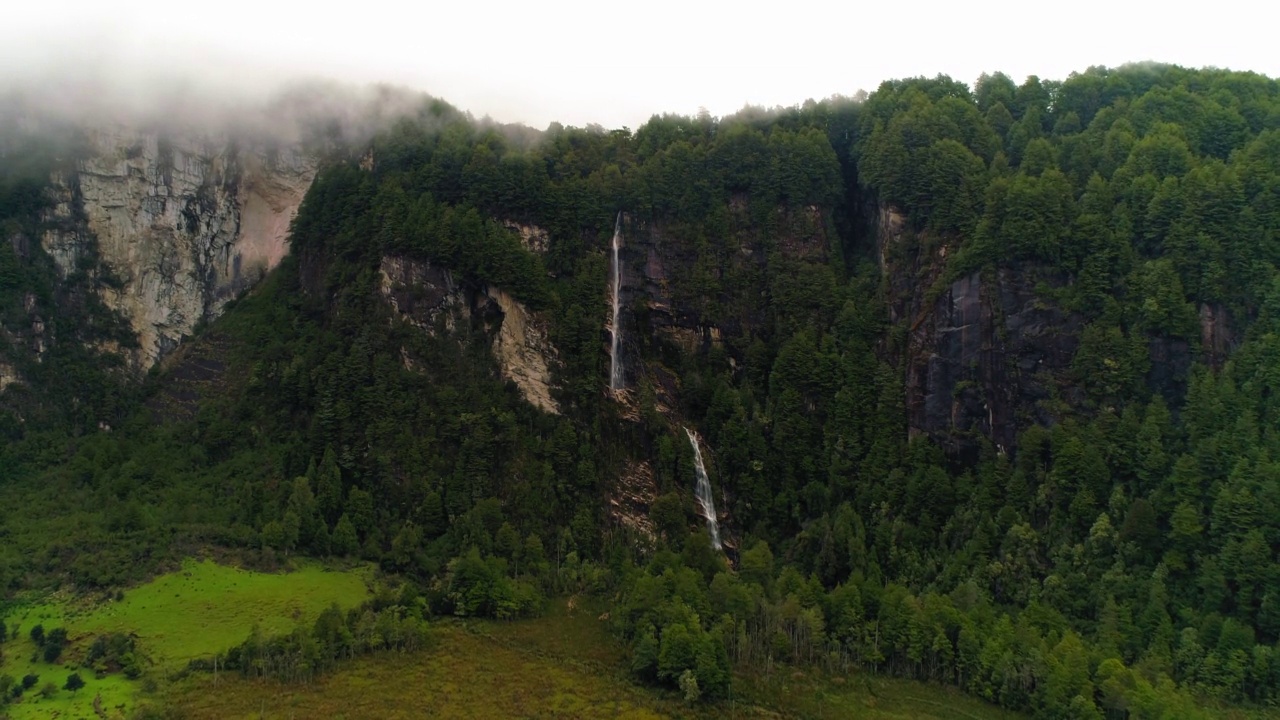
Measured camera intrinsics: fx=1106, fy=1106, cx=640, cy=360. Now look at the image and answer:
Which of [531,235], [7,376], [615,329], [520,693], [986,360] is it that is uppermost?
[531,235]

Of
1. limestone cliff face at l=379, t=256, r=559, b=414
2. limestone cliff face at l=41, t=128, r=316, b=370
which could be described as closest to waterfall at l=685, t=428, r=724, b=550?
limestone cliff face at l=379, t=256, r=559, b=414

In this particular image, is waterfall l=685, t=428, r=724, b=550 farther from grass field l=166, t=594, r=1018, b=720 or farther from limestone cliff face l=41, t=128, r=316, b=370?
limestone cliff face l=41, t=128, r=316, b=370

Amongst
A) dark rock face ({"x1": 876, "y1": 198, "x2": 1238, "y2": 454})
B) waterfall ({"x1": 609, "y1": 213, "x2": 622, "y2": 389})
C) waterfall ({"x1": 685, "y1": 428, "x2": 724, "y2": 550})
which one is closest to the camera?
Answer: dark rock face ({"x1": 876, "y1": 198, "x2": 1238, "y2": 454})

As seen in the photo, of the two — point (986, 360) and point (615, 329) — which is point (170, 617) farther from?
point (986, 360)

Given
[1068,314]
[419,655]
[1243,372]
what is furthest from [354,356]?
[1243,372]

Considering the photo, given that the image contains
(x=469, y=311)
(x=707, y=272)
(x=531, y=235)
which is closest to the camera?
(x=469, y=311)

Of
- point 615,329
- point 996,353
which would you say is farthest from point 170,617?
point 996,353
